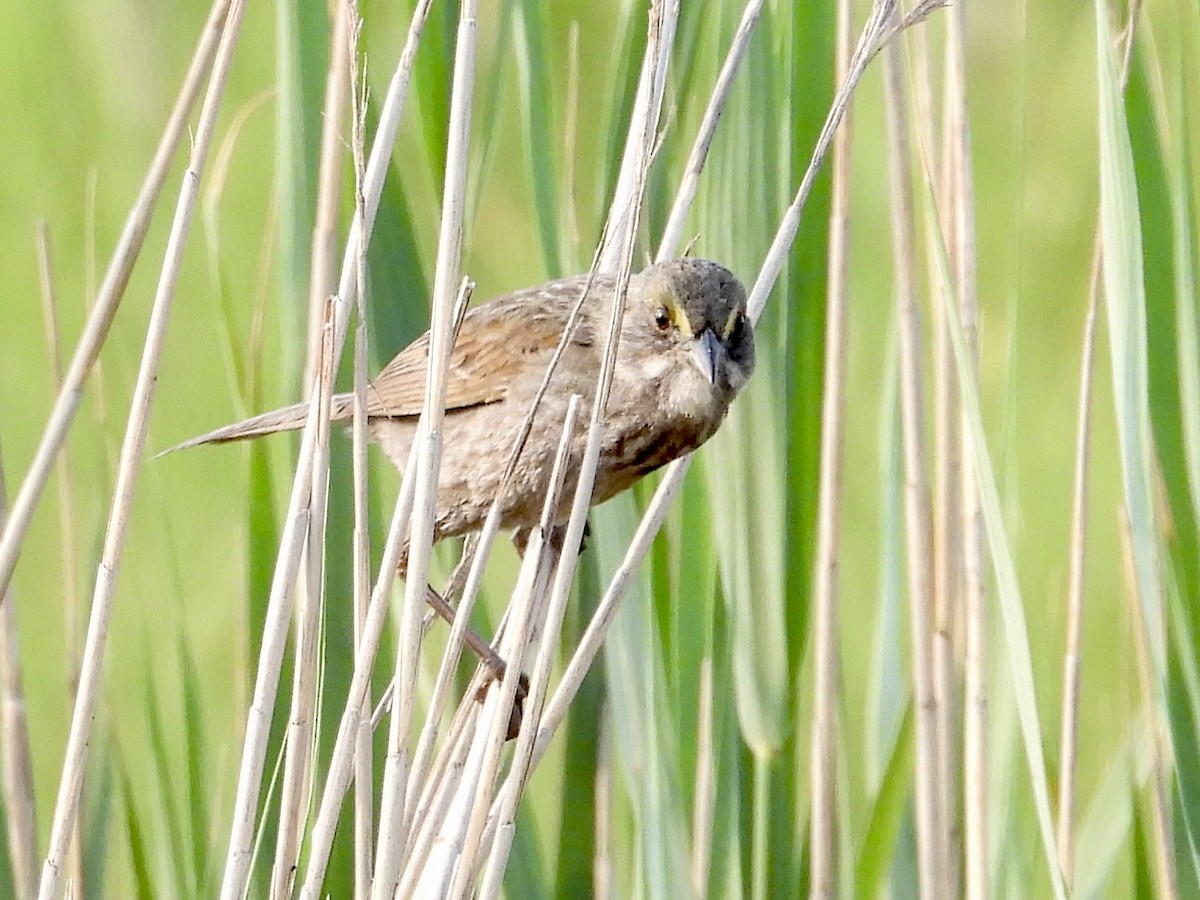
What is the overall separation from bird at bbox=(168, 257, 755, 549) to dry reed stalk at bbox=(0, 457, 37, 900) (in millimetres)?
377

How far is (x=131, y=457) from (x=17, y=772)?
780mm

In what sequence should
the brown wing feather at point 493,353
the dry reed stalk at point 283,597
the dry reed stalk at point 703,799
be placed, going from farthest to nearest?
the brown wing feather at point 493,353 → the dry reed stalk at point 703,799 → the dry reed stalk at point 283,597

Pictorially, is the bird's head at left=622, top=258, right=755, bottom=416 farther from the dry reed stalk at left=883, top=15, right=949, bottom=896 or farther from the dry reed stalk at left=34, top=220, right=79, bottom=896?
the dry reed stalk at left=34, top=220, right=79, bottom=896

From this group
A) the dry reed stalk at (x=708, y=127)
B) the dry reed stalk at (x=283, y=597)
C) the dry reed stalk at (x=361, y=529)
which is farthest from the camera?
the dry reed stalk at (x=708, y=127)

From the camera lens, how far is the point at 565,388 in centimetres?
215

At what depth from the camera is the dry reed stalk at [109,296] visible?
153cm

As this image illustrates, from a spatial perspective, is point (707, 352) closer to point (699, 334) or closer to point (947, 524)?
point (699, 334)

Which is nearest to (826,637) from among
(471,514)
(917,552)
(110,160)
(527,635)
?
(917,552)

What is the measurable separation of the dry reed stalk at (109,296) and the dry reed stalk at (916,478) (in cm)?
96

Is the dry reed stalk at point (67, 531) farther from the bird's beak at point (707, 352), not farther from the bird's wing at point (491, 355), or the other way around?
the bird's beak at point (707, 352)

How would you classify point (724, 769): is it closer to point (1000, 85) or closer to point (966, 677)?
point (966, 677)

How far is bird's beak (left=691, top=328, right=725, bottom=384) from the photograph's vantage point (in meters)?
1.93

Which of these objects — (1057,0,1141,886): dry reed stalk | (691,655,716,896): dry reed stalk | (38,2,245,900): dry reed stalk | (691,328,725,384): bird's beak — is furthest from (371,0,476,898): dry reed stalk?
(1057,0,1141,886): dry reed stalk

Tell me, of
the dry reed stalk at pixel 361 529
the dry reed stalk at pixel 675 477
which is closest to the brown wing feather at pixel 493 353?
the dry reed stalk at pixel 675 477
